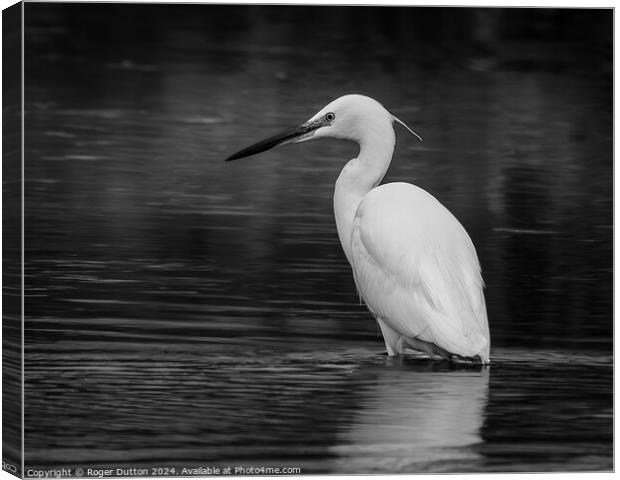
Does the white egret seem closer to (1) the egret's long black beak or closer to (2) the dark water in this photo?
(1) the egret's long black beak

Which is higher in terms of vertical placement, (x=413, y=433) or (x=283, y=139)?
(x=283, y=139)

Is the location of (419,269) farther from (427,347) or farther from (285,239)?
(285,239)

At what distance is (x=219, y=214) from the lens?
30.8 ft

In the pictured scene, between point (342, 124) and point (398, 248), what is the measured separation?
0.74m

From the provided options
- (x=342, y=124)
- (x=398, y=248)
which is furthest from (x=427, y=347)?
(x=342, y=124)

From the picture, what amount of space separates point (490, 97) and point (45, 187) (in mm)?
2222

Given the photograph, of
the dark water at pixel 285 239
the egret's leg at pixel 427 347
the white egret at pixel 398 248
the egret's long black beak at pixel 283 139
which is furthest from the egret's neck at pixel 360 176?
the egret's leg at pixel 427 347

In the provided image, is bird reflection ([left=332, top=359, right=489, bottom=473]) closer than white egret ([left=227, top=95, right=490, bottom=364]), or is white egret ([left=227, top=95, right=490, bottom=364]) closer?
bird reflection ([left=332, top=359, right=489, bottom=473])

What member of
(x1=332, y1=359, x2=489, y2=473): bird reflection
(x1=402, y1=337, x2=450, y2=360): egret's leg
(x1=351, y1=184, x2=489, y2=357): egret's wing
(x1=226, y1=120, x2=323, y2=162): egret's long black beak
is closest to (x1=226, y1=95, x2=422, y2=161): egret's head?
(x1=226, y1=120, x2=323, y2=162): egret's long black beak

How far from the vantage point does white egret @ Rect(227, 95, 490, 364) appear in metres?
8.67

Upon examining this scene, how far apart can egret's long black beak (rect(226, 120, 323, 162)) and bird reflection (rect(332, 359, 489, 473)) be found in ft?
5.10

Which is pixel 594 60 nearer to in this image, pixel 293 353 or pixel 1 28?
pixel 293 353

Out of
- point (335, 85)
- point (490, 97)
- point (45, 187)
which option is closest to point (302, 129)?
point (335, 85)

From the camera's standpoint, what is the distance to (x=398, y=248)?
8.98 meters
